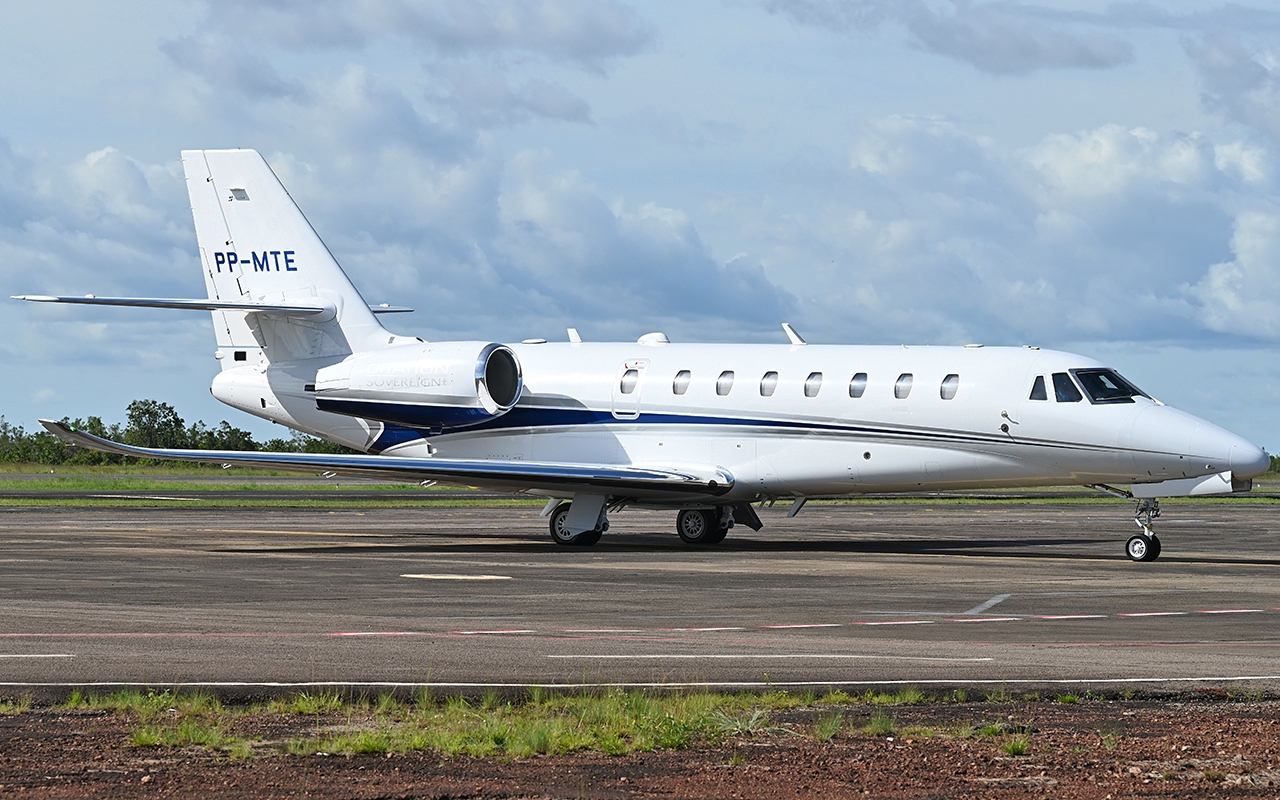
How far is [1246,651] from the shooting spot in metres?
13.8

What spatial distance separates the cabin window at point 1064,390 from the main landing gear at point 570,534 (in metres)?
8.92

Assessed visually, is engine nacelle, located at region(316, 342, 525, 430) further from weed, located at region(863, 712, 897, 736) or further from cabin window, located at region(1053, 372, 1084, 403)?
weed, located at region(863, 712, 897, 736)

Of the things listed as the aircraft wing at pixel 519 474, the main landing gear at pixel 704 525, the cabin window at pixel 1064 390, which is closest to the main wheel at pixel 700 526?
the main landing gear at pixel 704 525

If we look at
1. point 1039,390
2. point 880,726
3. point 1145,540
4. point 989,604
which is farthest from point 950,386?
point 880,726

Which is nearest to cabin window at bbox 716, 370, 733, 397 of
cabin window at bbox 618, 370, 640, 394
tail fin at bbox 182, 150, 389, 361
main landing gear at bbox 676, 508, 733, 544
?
cabin window at bbox 618, 370, 640, 394

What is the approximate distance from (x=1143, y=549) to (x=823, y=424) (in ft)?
19.9

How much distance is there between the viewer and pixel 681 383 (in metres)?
30.2

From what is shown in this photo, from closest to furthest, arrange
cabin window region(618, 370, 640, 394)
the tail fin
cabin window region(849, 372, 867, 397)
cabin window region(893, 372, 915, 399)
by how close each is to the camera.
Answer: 1. cabin window region(893, 372, 915, 399)
2. cabin window region(849, 372, 867, 397)
3. cabin window region(618, 370, 640, 394)
4. the tail fin

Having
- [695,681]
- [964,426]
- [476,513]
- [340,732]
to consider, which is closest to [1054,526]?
[964,426]

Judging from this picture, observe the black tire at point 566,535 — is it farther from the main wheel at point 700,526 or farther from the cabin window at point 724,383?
the cabin window at point 724,383

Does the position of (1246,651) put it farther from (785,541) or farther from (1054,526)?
(1054,526)

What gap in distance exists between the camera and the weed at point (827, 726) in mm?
9281

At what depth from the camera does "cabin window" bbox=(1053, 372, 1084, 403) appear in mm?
26062

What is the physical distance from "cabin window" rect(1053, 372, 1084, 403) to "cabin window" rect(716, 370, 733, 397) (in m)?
6.31
